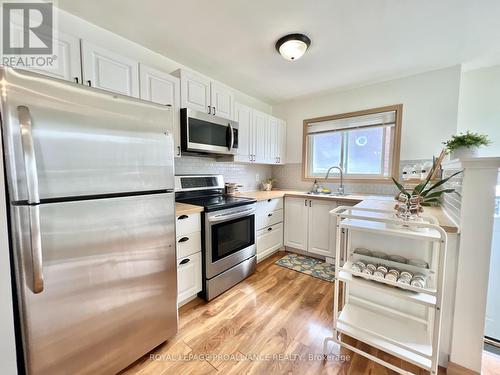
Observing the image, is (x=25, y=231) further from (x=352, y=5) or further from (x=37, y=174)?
(x=352, y=5)

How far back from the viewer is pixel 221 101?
2467 mm

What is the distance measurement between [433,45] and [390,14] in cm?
80

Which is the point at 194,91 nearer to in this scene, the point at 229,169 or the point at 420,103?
the point at 229,169

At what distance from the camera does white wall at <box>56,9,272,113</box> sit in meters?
1.60

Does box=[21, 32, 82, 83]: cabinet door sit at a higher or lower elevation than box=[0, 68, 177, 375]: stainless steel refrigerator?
higher

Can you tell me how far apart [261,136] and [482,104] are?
259 cm

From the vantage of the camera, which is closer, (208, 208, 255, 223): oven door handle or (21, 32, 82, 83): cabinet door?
(21, 32, 82, 83): cabinet door

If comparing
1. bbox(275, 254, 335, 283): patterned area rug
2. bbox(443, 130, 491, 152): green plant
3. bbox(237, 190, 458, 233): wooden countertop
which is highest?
bbox(443, 130, 491, 152): green plant

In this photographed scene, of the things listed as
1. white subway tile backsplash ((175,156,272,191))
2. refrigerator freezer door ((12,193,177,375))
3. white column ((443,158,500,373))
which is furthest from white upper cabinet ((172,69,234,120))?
white column ((443,158,500,373))

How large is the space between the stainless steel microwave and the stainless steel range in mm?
414

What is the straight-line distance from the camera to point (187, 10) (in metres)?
1.53

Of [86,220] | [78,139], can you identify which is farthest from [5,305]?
[78,139]

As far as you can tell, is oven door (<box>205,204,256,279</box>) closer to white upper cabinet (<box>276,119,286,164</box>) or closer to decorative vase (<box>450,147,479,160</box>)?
white upper cabinet (<box>276,119,286,164</box>)

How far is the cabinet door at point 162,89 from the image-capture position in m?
1.80
